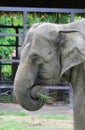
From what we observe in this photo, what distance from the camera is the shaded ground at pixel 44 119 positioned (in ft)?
29.9

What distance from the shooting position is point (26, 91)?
3.69 m

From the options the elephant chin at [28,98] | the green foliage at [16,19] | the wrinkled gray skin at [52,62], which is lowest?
the green foliage at [16,19]

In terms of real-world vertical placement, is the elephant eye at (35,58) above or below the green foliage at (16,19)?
above

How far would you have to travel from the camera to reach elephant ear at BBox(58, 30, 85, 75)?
3625 millimetres

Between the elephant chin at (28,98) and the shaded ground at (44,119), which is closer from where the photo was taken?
the elephant chin at (28,98)

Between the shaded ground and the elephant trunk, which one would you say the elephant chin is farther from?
the shaded ground

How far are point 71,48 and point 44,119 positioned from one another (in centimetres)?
644

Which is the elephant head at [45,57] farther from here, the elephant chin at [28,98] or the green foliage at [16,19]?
the green foliage at [16,19]
